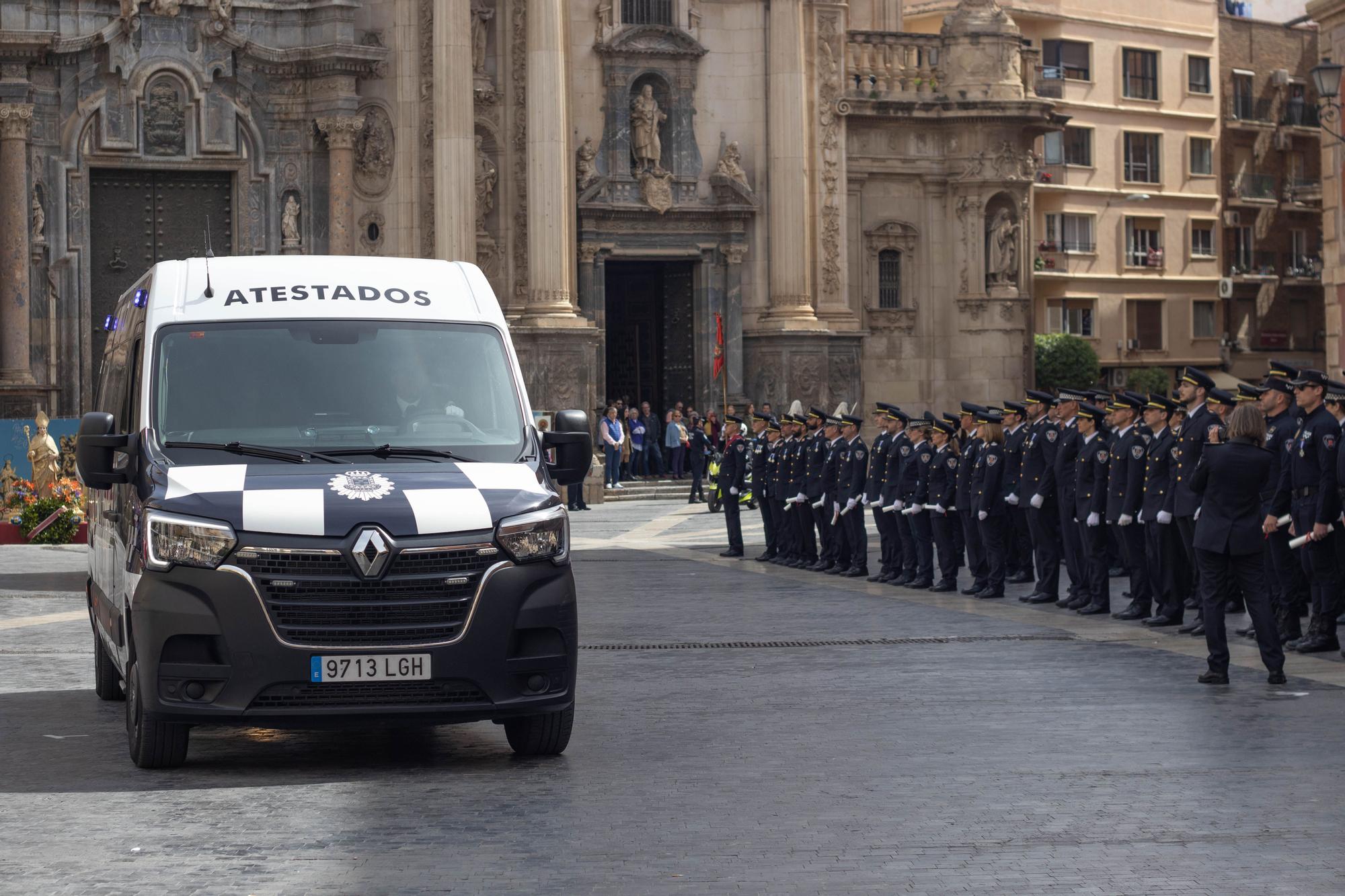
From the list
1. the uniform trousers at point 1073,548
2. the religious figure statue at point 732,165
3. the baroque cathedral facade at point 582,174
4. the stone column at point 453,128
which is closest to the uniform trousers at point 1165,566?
the uniform trousers at point 1073,548

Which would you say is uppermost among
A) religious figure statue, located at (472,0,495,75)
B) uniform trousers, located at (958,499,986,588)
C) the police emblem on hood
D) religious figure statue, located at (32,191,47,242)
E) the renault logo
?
religious figure statue, located at (472,0,495,75)

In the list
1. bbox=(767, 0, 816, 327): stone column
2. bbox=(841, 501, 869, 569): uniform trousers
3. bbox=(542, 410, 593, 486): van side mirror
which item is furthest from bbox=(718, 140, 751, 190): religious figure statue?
bbox=(542, 410, 593, 486): van side mirror

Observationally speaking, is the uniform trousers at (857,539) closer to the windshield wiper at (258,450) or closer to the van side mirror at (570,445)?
the van side mirror at (570,445)

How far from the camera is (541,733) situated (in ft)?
34.1

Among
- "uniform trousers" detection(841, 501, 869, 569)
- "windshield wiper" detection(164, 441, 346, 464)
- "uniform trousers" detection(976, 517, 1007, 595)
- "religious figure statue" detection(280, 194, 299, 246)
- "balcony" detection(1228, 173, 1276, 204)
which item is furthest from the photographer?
"balcony" detection(1228, 173, 1276, 204)

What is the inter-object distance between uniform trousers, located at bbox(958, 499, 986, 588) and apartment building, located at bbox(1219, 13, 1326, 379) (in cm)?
4452

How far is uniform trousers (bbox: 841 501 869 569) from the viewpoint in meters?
22.8

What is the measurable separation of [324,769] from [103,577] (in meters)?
2.43

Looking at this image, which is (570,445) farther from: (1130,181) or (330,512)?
(1130,181)

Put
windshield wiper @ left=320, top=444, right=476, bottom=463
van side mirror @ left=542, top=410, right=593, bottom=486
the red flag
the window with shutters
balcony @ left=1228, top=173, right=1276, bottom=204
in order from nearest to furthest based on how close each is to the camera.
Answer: windshield wiper @ left=320, top=444, right=476, bottom=463, van side mirror @ left=542, top=410, right=593, bottom=486, the red flag, the window with shutters, balcony @ left=1228, top=173, right=1276, bottom=204

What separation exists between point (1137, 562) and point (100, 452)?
1016 centimetres

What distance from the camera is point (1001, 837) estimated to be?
8.40 m

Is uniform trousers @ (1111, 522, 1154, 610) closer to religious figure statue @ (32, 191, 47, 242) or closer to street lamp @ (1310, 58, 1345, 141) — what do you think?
street lamp @ (1310, 58, 1345, 141)

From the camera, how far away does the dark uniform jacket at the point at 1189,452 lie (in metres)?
16.0
